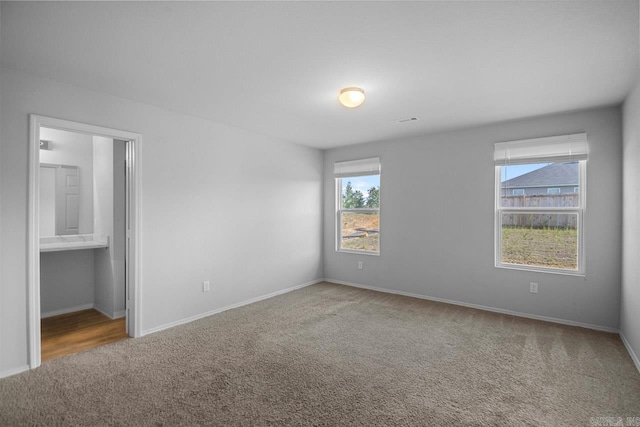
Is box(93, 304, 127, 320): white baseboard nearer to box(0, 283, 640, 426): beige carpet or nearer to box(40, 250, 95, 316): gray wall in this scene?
box(40, 250, 95, 316): gray wall

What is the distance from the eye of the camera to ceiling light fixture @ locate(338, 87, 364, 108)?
2.95 m

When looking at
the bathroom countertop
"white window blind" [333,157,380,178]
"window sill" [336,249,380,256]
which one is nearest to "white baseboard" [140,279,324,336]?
"window sill" [336,249,380,256]

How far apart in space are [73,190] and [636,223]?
261 inches

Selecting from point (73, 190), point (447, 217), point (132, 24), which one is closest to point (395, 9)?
point (132, 24)

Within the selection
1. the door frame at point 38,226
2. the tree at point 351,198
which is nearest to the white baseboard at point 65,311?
the door frame at point 38,226

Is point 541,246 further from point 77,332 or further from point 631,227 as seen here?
point 77,332

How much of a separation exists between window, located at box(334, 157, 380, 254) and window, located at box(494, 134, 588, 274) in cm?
184

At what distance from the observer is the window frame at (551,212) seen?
3.65 meters

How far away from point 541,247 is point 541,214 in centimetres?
41

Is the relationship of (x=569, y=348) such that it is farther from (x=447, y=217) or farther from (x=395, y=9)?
(x=395, y=9)

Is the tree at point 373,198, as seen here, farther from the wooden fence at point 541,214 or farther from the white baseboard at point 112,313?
the white baseboard at point 112,313

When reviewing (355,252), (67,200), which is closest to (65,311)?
(67,200)

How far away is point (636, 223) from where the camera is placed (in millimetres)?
2777

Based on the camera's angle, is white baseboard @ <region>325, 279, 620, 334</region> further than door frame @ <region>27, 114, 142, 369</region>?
Yes
